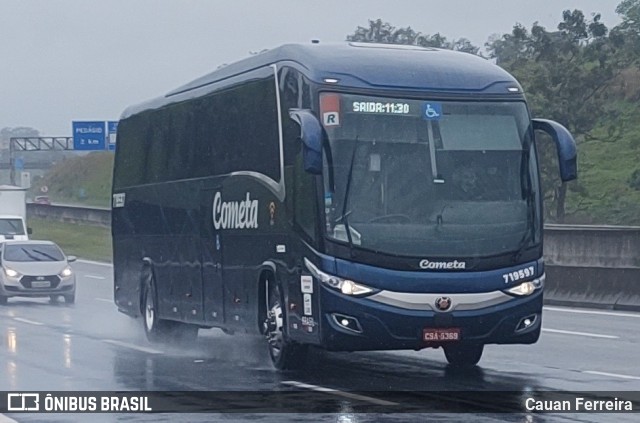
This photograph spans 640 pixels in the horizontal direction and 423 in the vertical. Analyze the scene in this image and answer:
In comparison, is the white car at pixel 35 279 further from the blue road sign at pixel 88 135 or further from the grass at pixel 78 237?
the blue road sign at pixel 88 135

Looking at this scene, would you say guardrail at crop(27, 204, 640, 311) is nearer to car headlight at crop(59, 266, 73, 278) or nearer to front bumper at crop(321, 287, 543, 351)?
car headlight at crop(59, 266, 73, 278)

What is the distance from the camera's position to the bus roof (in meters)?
15.2

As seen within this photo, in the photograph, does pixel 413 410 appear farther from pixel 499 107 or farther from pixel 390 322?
pixel 499 107

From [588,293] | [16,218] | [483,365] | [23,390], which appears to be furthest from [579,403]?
[16,218]

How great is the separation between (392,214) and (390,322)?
111 cm

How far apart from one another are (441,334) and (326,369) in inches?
106

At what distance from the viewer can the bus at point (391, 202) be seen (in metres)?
14.6

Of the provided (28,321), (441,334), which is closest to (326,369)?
(441,334)

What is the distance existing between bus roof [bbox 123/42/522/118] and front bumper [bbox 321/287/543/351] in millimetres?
2301

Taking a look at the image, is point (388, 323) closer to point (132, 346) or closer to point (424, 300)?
point (424, 300)

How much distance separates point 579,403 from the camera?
12.8 m

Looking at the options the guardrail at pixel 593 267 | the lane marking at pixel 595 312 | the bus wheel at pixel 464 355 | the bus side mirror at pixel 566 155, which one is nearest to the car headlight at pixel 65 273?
the guardrail at pixel 593 267

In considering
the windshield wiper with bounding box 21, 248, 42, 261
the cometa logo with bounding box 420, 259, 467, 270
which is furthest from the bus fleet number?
the windshield wiper with bounding box 21, 248, 42, 261

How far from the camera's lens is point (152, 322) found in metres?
22.5
